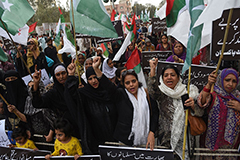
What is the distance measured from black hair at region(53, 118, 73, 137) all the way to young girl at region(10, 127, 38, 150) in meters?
0.57

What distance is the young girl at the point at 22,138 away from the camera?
248cm

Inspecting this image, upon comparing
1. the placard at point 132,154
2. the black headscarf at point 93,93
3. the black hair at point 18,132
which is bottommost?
the placard at point 132,154

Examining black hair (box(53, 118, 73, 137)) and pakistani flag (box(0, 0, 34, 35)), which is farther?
pakistani flag (box(0, 0, 34, 35))

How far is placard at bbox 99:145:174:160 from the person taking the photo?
1.97 m

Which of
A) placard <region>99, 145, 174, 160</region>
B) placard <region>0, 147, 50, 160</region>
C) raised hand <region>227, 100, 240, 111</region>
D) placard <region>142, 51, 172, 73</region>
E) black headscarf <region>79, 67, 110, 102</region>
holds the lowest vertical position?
placard <region>0, 147, 50, 160</region>

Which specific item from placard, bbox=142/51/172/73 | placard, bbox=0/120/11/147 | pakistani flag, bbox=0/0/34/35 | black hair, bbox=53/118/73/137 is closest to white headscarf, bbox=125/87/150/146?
black hair, bbox=53/118/73/137

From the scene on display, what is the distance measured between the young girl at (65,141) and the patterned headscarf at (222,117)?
1706mm

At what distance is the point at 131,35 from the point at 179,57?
1.21 metres

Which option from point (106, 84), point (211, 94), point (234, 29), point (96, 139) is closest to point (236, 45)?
point (234, 29)

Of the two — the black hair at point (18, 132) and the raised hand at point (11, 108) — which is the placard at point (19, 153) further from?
the raised hand at point (11, 108)

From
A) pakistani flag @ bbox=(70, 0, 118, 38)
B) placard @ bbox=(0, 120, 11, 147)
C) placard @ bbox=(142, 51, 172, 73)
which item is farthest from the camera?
placard @ bbox=(142, 51, 172, 73)

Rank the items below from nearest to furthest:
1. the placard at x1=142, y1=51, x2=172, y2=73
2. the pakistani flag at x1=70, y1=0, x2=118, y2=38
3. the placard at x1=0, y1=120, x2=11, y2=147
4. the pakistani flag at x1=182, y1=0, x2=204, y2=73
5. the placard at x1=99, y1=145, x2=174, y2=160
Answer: the pakistani flag at x1=182, y1=0, x2=204, y2=73, the placard at x1=99, y1=145, x2=174, y2=160, the pakistani flag at x1=70, y1=0, x2=118, y2=38, the placard at x1=0, y1=120, x2=11, y2=147, the placard at x1=142, y1=51, x2=172, y2=73

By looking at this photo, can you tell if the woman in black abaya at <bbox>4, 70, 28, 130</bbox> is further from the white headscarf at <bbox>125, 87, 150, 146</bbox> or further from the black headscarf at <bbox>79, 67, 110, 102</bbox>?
the white headscarf at <bbox>125, 87, 150, 146</bbox>

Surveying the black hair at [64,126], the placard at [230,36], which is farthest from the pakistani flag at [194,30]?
the black hair at [64,126]
